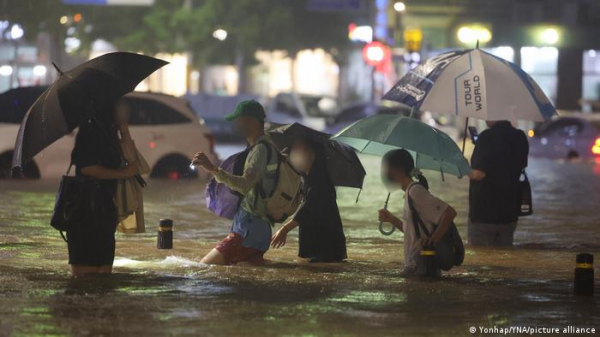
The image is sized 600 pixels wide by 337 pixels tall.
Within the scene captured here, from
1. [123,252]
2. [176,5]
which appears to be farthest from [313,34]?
[123,252]

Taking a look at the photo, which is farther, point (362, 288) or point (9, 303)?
point (362, 288)

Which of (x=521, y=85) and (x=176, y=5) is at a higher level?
(x=176, y=5)

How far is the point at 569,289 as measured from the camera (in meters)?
10.4

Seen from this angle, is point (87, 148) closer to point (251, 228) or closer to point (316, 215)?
point (251, 228)

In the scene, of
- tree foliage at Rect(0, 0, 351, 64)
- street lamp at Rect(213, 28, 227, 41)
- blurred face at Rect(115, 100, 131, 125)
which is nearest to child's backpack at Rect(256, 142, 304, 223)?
blurred face at Rect(115, 100, 131, 125)

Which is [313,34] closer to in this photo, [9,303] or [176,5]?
[176,5]

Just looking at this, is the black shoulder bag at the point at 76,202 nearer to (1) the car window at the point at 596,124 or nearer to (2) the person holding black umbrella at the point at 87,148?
(2) the person holding black umbrella at the point at 87,148

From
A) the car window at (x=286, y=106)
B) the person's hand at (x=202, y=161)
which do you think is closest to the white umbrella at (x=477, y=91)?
the person's hand at (x=202, y=161)

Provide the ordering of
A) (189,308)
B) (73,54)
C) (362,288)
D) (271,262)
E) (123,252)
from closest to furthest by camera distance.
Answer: (189,308)
(362,288)
(271,262)
(123,252)
(73,54)

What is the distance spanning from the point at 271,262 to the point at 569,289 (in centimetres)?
264

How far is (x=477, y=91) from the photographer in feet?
39.4

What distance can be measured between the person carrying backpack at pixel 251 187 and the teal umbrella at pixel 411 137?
82 cm

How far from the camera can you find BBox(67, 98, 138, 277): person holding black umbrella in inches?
364

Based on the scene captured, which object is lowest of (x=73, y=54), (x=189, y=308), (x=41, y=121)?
(x=189, y=308)
